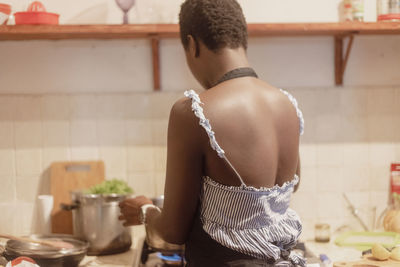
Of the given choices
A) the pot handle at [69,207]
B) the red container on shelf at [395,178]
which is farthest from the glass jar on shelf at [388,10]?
the pot handle at [69,207]

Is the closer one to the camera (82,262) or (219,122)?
(219,122)

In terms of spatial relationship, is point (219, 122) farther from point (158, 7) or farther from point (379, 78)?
point (379, 78)

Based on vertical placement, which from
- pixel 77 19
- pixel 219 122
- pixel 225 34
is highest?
pixel 77 19

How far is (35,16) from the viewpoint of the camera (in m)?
2.22

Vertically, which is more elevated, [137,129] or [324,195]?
→ [137,129]

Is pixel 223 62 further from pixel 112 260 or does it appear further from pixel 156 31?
pixel 112 260

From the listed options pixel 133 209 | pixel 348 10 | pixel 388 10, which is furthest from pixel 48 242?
pixel 388 10

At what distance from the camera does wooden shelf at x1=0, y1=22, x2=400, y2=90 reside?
2.21m

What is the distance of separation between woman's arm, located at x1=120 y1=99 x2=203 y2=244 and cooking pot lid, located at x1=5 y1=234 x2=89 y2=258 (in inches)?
22.7

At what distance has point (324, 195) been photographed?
2592 millimetres

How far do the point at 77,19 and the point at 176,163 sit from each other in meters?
1.35

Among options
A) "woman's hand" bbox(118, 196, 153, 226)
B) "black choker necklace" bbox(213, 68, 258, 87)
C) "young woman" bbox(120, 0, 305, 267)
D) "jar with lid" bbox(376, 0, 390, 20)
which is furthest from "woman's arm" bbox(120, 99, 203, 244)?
"jar with lid" bbox(376, 0, 390, 20)

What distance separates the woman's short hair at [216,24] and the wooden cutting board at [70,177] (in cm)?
123

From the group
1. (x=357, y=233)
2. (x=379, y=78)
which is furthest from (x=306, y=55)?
(x=357, y=233)
